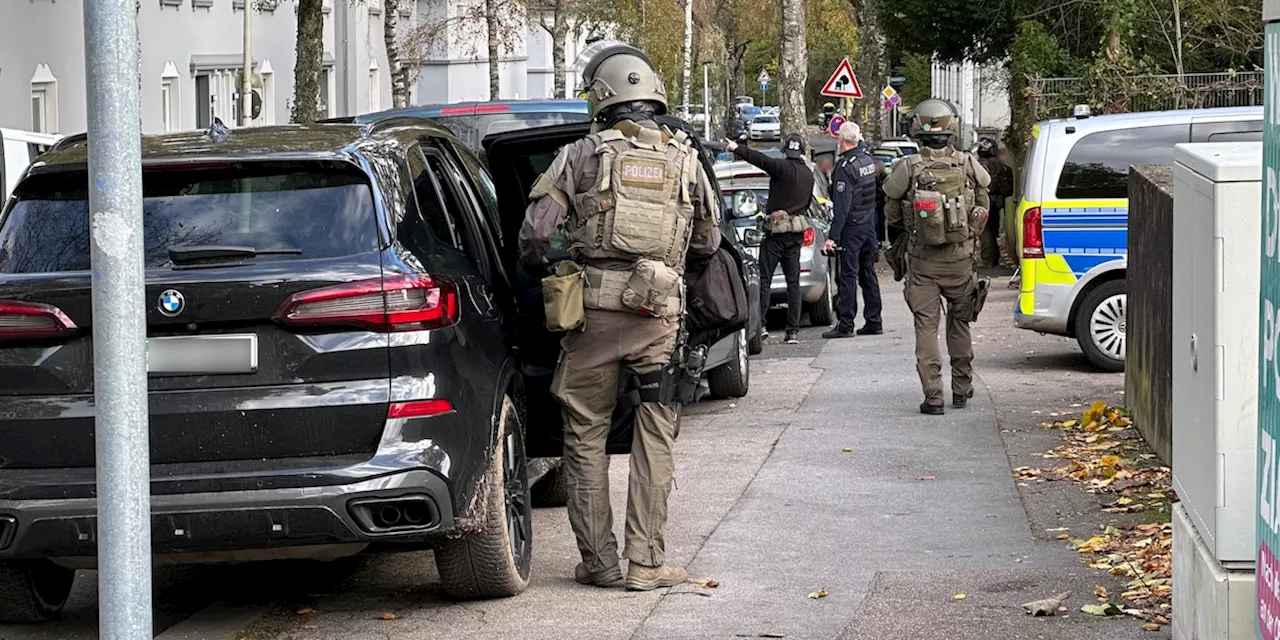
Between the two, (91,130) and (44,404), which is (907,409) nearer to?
(44,404)

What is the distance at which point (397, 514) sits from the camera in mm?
5969

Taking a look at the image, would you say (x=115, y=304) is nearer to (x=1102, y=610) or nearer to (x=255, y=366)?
(x=255, y=366)

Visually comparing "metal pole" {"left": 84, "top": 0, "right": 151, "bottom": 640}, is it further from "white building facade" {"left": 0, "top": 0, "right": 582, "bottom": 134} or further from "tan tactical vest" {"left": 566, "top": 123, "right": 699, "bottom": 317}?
"white building facade" {"left": 0, "top": 0, "right": 582, "bottom": 134}

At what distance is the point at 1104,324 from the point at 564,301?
7.82m

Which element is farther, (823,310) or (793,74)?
(793,74)

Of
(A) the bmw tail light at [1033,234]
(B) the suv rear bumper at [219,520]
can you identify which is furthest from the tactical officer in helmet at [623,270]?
(A) the bmw tail light at [1033,234]

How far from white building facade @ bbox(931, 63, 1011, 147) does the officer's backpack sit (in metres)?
26.7

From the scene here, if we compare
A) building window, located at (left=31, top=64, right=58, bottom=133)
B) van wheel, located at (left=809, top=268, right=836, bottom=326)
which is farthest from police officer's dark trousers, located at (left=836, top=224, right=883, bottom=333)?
building window, located at (left=31, top=64, right=58, bottom=133)

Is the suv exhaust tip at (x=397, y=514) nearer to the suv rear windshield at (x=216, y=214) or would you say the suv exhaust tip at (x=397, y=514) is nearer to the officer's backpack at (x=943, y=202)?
the suv rear windshield at (x=216, y=214)

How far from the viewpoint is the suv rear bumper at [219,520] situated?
580 cm

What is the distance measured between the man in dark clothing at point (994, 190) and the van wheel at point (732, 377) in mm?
9908

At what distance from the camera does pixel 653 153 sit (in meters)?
6.68

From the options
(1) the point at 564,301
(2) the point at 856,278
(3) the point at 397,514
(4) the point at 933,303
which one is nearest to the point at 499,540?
(3) the point at 397,514

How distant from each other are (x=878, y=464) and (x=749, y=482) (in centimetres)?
86
